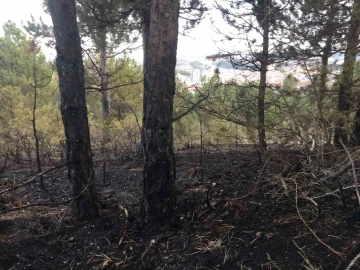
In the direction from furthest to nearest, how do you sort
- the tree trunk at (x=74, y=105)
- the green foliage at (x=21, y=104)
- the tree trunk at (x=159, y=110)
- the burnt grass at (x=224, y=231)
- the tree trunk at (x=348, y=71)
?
the green foliage at (x=21, y=104)
the tree trunk at (x=348, y=71)
the tree trunk at (x=74, y=105)
the tree trunk at (x=159, y=110)
the burnt grass at (x=224, y=231)

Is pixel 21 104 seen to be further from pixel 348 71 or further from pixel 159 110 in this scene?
pixel 348 71

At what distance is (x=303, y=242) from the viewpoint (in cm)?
260

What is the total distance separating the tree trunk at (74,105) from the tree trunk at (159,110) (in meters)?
0.87

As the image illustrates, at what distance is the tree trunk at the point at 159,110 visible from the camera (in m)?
3.02

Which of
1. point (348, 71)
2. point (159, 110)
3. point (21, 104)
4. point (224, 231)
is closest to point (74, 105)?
point (159, 110)

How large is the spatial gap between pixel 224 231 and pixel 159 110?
135cm

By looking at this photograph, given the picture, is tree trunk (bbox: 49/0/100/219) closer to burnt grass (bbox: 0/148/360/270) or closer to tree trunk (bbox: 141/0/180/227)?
burnt grass (bbox: 0/148/360/270)

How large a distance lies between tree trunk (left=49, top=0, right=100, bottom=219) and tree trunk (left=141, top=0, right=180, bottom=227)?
0.87m

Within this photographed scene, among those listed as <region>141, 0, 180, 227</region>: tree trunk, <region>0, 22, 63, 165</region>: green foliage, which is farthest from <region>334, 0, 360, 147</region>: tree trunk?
<region>0, 22, 63, 165</region>: green foliage

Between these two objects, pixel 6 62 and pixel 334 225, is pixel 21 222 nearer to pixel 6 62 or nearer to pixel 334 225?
pixel 334 225

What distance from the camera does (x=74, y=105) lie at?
3482mm

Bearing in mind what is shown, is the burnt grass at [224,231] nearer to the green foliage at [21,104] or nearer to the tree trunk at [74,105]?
the tree trunk at [74,105]

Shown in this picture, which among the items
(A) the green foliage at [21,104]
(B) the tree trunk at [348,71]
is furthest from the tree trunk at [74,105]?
(B) the tree trunk at [348,71]

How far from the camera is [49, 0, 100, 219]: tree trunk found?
339cm
